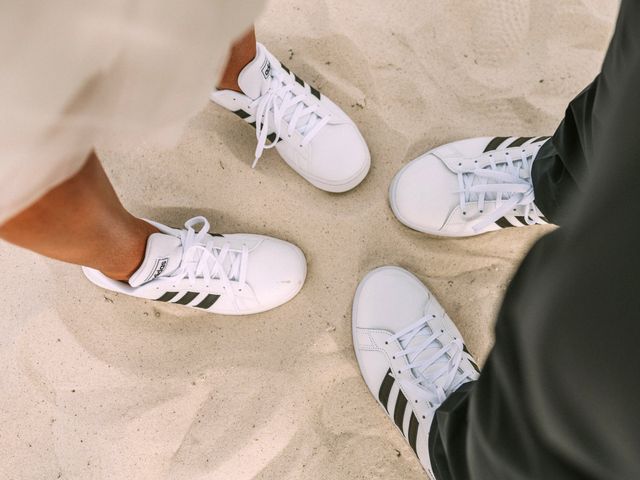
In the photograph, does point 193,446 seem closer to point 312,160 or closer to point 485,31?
point 312,160

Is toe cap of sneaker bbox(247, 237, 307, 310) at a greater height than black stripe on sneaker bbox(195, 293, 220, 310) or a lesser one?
greater

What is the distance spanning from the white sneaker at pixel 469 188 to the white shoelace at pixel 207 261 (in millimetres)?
326

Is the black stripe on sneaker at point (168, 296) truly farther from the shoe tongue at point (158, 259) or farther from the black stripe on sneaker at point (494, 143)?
the black stripe on sneaker at point (494, 143)

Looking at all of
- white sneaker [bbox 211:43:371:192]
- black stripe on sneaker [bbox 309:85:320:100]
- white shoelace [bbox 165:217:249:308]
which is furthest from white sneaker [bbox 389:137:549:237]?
white shoelace [bbox 165:217:249:308]

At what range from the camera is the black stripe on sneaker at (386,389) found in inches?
34.9

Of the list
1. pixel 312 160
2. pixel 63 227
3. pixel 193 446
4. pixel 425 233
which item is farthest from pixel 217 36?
pixel 193 446

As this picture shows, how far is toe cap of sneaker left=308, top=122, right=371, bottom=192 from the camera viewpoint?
3.06 ft

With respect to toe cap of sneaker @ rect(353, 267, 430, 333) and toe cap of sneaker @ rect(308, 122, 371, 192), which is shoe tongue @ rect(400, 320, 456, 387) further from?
toe cap of sneaker @ rect(308, 122, 371, 192)

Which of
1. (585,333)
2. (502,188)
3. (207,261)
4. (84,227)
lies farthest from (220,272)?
(585,333)

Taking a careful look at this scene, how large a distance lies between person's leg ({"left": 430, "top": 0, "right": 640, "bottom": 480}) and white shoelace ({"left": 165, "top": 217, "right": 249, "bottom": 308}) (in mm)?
605

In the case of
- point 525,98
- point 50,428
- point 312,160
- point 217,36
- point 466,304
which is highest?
point 217,36

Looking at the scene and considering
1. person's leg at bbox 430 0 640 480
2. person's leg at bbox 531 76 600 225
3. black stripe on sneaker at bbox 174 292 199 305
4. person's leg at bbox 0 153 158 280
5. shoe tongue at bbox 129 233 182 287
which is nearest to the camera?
person's leg at bbox 430 0 640 480

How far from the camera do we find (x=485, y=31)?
41.1 inches

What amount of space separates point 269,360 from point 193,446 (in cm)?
21
